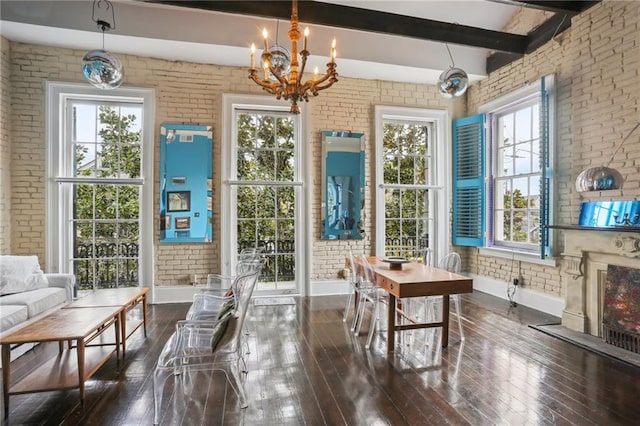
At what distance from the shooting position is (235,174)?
17.4 ft

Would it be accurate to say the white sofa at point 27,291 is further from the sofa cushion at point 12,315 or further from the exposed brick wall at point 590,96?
the exposed brick wall at point 590,96

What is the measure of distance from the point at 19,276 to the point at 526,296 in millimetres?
6508

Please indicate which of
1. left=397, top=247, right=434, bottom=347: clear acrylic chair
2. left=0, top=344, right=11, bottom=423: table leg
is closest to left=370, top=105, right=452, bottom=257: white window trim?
left=397, top=247, right=434, bottom=347: clear acrylic chair

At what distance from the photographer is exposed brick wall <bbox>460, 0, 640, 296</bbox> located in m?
3.59

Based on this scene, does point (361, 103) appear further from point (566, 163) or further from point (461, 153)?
point (566, 163)

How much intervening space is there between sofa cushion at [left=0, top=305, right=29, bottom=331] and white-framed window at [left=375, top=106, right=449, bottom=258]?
4758 mm

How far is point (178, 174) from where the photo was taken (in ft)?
16.4

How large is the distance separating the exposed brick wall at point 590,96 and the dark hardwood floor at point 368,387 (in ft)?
5.84

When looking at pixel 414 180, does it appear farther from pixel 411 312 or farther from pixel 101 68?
pixel 101 68

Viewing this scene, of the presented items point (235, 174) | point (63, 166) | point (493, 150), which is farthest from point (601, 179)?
point (63, 166)

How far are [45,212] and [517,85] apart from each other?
7138mm

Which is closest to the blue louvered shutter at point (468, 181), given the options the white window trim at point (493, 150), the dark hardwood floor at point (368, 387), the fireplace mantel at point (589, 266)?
the white window trim at point (493, 150)

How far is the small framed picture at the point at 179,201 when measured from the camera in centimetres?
499

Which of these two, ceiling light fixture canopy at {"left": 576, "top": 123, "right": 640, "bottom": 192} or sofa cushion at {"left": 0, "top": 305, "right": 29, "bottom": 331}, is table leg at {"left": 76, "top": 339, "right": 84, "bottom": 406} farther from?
ceiling light fixture canopy at {"left": 576, "top": 123, "right": 640, "bottom": 192}
